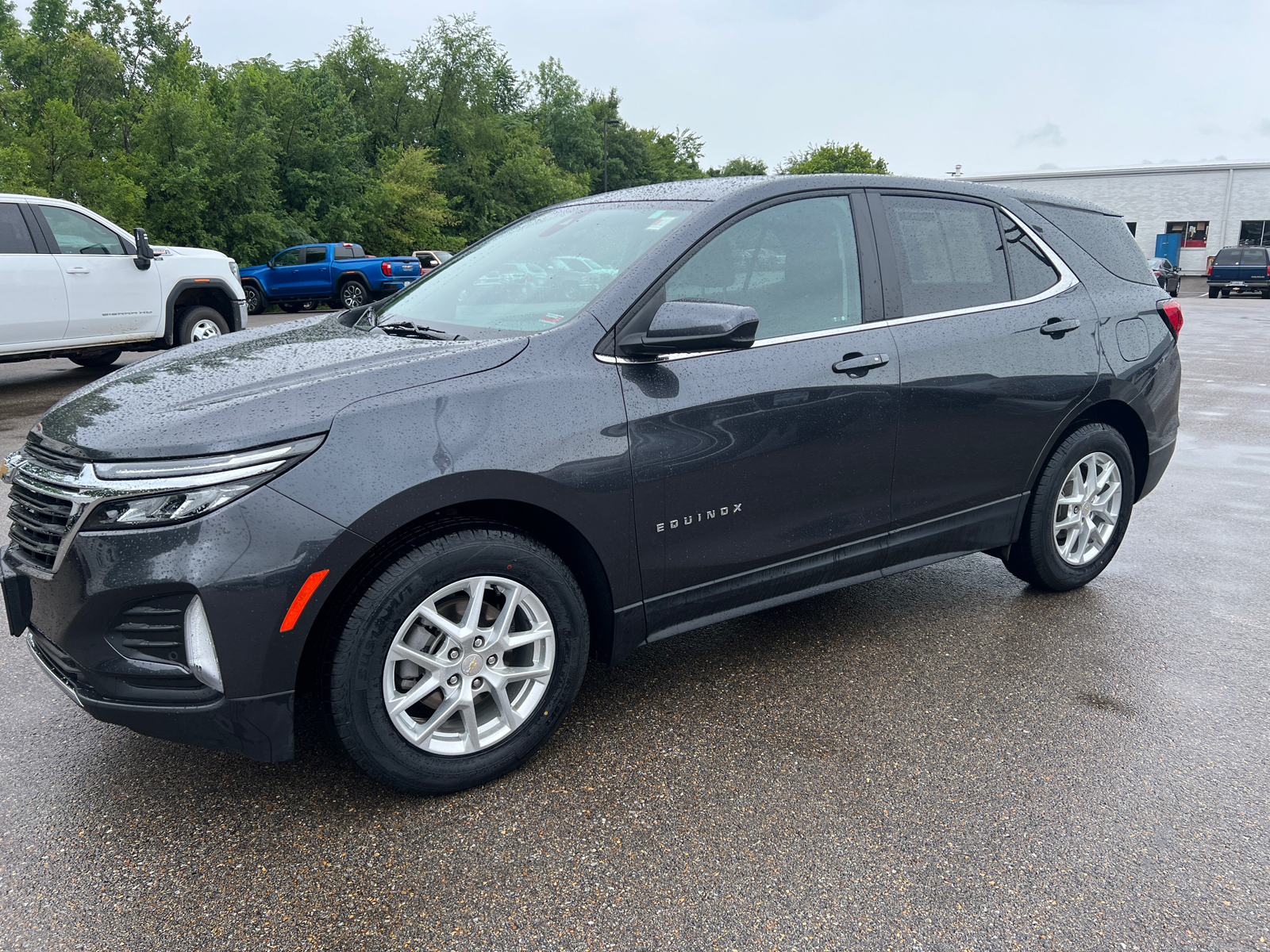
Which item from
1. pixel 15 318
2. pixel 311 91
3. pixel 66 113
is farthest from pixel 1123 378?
pixel 311 91

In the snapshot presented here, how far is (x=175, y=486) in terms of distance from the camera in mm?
2270

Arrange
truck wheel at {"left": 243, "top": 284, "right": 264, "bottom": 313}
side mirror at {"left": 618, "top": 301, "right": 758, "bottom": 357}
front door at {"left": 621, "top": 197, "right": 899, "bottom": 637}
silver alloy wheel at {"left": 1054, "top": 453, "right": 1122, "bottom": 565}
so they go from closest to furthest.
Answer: side mirror at {"left": 618, "top": 301, "right": 758, "bottom": 357}
front door at {"left": 621, "top": 197, "right": 899, "bottom": 637}
silver alloy wheel at {"left": 1054, "top": 453, "right": 1122, "bottom": 565}
truck wheel at {"left": 243, "top": 284, "right": 264, "bottom": 313}

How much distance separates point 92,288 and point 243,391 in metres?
8.75

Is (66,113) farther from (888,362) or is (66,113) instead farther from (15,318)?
(888,362)

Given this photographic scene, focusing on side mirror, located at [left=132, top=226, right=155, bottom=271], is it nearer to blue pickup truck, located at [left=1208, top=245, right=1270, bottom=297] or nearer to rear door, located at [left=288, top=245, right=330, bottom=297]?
rear door, located at [left=288, top=245, right=330, bottom=297]

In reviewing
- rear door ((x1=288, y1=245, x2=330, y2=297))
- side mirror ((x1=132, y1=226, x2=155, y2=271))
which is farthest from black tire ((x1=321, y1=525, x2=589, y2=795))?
rear door ((x1=288, y1=245, x2=330, y2=297))

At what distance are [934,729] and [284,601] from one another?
6.73 ft

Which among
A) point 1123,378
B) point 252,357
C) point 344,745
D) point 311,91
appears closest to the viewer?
point 344,745

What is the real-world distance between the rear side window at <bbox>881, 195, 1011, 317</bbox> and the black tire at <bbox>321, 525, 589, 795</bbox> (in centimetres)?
173

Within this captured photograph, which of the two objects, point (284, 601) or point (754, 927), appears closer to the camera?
point (754, 927)

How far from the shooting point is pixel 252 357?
292cm

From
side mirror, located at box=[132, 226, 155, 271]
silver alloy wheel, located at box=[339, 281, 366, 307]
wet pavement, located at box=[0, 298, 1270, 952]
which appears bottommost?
wet pavement, located at box=[0, 298, 1270, 952]

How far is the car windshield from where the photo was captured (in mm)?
3037

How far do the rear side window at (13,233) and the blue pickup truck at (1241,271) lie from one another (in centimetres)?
3892
